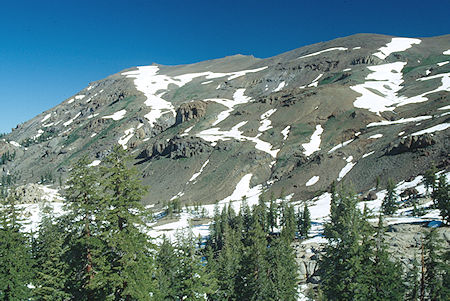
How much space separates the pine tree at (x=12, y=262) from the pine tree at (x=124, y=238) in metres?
12.3

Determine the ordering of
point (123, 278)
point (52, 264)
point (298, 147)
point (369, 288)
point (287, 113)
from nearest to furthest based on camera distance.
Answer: point (123, 278)
point (369, 288)
point (52, 264)
point (298, 147)
point (287, 113)

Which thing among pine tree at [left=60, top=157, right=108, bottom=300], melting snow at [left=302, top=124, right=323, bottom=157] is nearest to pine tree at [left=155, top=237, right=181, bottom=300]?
pine tree at [left=60, top=157, right=108, bottom=300]

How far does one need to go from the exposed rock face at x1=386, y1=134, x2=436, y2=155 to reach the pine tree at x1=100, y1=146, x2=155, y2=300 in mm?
98554

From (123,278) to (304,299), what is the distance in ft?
119

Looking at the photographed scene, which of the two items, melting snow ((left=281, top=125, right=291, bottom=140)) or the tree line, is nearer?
the tree line

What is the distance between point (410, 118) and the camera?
126688mm

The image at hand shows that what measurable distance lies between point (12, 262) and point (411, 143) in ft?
333

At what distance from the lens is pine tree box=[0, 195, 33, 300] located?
22719 mm

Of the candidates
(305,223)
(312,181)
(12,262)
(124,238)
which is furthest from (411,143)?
(12,262)

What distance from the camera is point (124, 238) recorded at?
15.0 meters

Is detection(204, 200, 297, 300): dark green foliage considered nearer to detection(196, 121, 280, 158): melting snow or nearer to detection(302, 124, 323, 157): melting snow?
detection(302, 124, 323, 157): melting snow

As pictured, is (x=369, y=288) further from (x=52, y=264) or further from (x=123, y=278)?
(x=52, y=264)

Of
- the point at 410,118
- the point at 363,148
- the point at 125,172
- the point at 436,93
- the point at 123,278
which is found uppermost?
the point at 436,93

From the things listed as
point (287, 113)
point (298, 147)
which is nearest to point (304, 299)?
point (298, 147)
